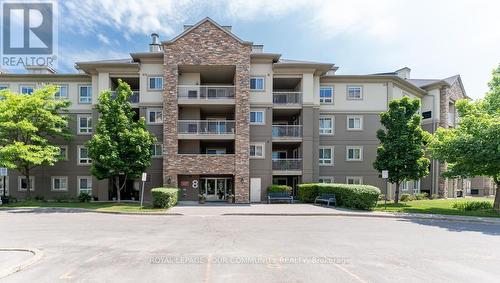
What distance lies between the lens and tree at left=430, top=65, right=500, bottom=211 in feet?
58.2

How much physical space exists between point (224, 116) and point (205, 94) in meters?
3.44

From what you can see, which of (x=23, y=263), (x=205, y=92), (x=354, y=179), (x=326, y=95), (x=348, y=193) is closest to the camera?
(x=23, y=263)

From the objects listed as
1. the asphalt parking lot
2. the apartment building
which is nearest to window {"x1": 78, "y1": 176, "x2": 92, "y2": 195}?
the apartment building

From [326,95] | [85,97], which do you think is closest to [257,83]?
[326,95]

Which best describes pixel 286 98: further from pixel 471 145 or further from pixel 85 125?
pixel 85 125

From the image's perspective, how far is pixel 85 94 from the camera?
27109mm

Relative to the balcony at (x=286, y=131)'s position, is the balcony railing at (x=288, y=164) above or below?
below

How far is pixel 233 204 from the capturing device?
76.9 ft

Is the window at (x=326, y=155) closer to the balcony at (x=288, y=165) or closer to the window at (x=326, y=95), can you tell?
the balcony at (x=288, y=165)

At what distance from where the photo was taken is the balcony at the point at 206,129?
24.4 meters

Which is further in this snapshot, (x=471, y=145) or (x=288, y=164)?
(x=288, y=164)

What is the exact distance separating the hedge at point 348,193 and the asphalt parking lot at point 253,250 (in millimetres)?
4619

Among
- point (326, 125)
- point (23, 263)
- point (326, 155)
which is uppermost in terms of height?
point (326, 125)

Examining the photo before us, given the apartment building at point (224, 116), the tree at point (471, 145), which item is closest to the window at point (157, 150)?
the apartment building at point (224, 116)
